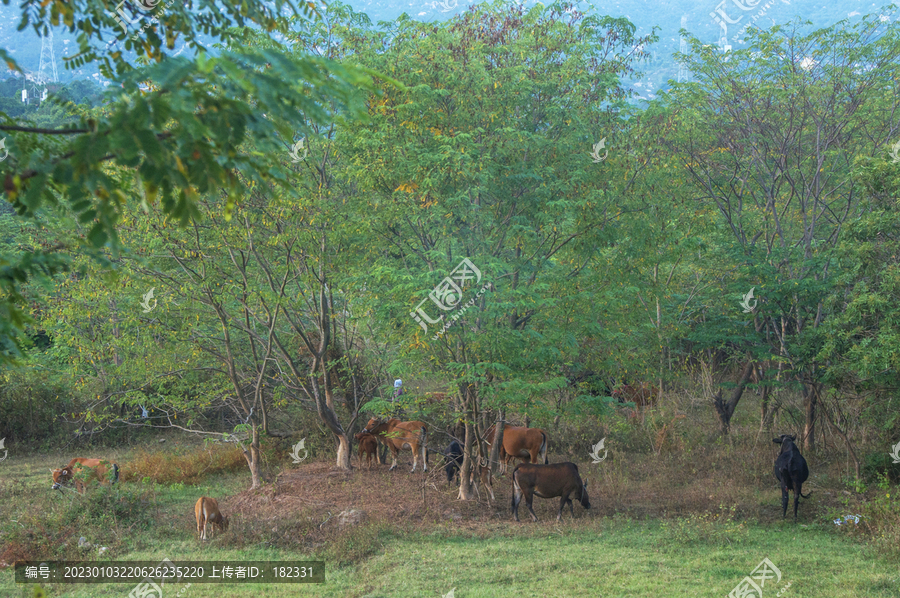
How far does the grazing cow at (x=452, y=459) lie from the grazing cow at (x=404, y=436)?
0.48m

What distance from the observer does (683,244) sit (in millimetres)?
12039

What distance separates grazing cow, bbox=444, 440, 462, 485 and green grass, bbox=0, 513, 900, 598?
215 cm

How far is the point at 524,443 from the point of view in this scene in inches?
500

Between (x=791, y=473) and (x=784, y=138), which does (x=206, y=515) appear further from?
(x=784, y=138)

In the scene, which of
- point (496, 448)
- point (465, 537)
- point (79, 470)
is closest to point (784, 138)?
point (496, 448)

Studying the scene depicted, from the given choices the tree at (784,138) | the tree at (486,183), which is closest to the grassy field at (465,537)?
the tree at (486,183)

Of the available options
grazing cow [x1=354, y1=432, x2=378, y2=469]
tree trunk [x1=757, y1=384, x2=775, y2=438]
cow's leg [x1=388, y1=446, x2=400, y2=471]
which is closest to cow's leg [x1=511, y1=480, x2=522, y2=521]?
cow's leg [x1=388, y1=446, x2=400, y2=471]

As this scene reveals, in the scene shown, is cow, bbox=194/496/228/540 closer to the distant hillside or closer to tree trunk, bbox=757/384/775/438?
tree trunk, bbox=757/384/775/438

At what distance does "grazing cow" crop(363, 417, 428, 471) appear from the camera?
1277 centimetres

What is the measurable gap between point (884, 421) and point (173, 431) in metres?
18.0

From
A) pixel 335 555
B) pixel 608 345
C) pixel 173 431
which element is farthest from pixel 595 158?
pixel 173 431

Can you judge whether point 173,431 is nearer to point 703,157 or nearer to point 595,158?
point 595,158

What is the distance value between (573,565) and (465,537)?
6.61ft

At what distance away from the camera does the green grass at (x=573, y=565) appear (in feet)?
23.7
